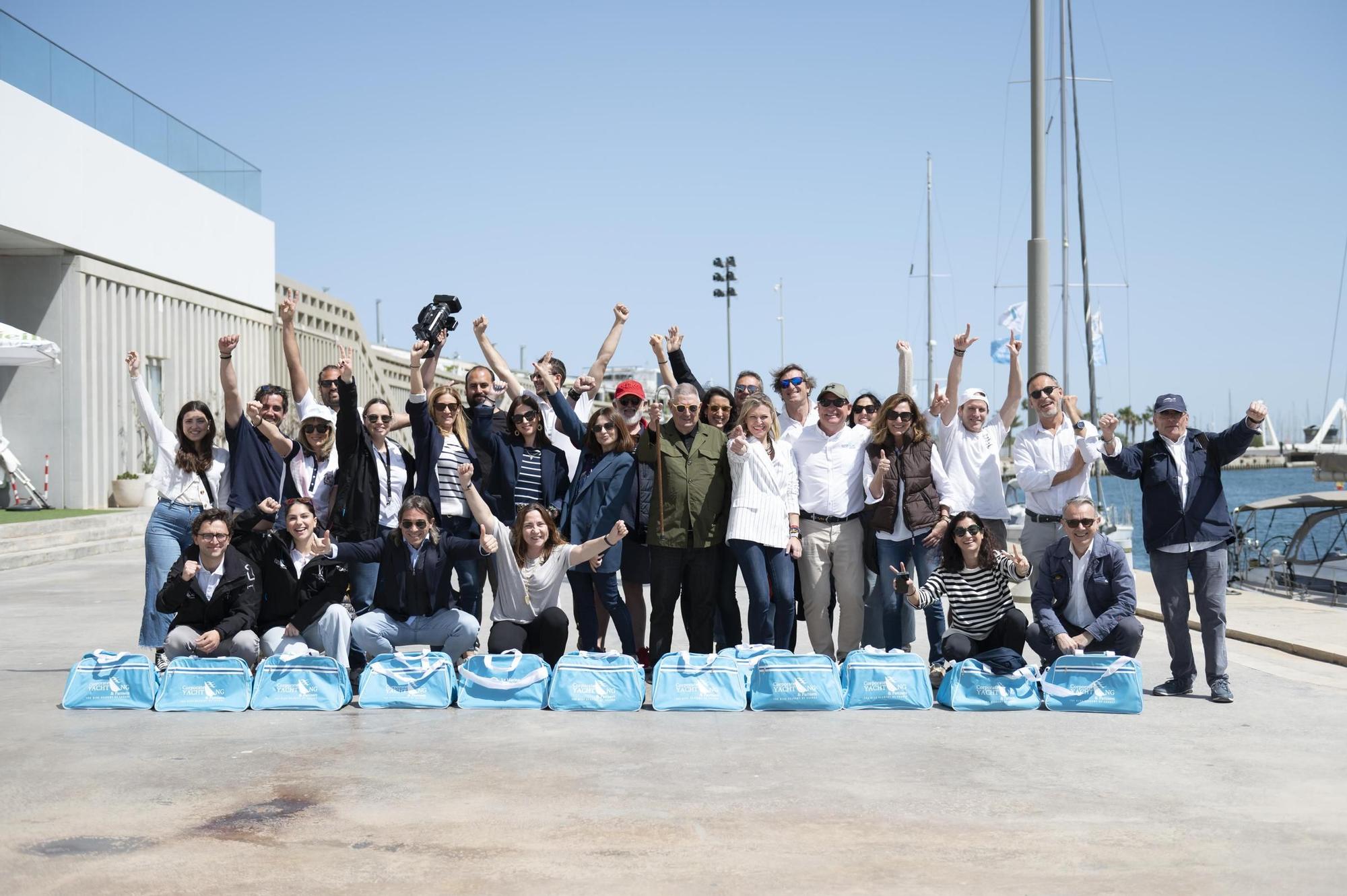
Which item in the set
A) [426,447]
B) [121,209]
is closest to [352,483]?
[426,447]

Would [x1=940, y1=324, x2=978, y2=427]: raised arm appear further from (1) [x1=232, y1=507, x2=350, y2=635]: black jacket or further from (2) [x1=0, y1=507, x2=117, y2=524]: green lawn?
(2) [x1=0, y1=507, x2=117, y2=524]: green lawn

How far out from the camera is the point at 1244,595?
48.0 ft

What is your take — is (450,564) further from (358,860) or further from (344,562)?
(358,860)

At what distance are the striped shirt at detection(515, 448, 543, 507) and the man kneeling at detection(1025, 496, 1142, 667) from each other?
338 centimetres

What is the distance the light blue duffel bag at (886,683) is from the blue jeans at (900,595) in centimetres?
84

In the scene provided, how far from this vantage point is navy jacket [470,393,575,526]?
9000mm

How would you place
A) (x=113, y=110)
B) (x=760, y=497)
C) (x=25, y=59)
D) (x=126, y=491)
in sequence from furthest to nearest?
(x=113, y=110) < (x=126, y=491) < (x=25, y=59) < (x=760, y=497)

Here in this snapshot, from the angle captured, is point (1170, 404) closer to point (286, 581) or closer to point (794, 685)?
point (794, 685)

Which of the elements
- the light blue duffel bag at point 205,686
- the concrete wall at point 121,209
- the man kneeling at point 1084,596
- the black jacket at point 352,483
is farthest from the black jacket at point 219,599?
the concrete wall at point 121,209

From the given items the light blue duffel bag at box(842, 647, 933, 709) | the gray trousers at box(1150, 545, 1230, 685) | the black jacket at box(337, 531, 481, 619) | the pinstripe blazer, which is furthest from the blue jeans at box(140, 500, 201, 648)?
the gray trousers at box(1150, 545, 1230, 685)

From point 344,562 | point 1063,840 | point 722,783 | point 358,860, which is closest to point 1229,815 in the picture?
point 1063,840

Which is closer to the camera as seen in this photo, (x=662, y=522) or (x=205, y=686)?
(x=205, y=686)

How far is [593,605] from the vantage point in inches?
348

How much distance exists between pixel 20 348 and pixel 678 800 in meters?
18.8
